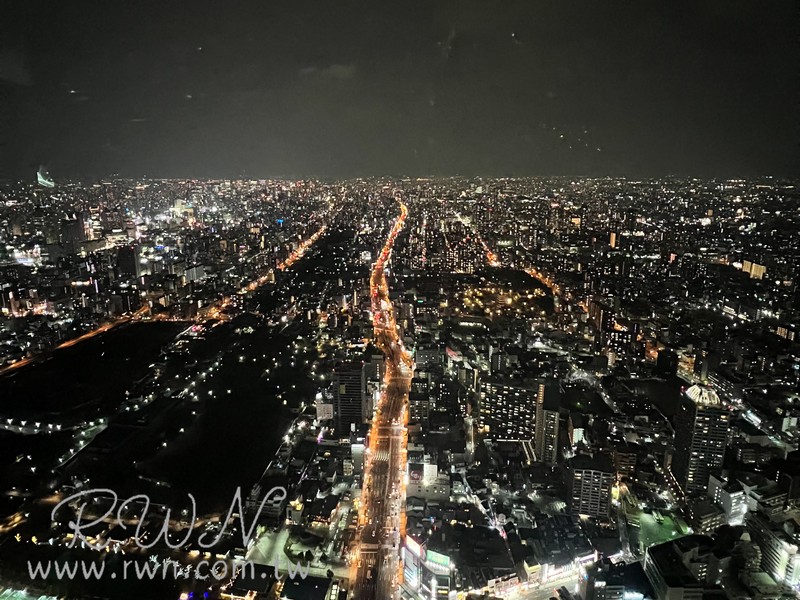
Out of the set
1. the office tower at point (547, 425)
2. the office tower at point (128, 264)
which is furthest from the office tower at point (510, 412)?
the office tower at point (128, 264)

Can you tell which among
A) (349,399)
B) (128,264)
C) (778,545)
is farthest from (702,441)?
(128,264)

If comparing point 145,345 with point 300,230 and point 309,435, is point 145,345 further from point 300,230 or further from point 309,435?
point 300,230

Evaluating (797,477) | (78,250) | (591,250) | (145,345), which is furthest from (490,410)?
(78,250)

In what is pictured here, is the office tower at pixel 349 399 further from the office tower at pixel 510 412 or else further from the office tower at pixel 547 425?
the office tower at pixel 547 425

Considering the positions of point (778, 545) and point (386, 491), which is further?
point (386, 491)

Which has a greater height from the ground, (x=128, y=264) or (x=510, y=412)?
(x=128, y=264)

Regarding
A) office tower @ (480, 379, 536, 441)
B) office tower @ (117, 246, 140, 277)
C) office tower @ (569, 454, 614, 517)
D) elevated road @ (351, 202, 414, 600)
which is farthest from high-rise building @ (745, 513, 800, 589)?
office tower @ (117, 246, 140, 277)

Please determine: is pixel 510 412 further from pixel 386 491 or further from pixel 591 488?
pixel 386 491
